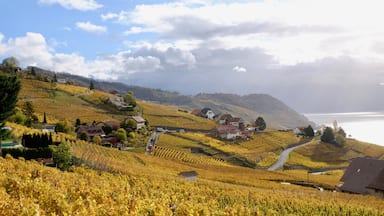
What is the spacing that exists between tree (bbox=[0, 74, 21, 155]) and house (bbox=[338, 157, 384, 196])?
35183 mm

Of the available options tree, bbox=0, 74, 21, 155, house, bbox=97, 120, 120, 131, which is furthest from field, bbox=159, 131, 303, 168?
tree, bbox=0, 74, 21, 155

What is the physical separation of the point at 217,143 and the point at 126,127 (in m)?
22.9

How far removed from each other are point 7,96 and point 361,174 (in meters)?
36.9

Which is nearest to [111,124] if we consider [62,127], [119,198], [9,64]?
[62,127]

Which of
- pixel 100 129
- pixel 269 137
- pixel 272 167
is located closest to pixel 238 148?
pixel 272 167

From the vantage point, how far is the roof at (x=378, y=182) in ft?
124

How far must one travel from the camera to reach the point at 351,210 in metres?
23.6

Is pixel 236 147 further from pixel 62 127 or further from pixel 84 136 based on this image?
pixel 62 127

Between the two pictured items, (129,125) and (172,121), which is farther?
(172,121)

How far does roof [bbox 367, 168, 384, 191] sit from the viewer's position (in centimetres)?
3792

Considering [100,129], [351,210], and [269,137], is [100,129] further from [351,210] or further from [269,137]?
[351,210]

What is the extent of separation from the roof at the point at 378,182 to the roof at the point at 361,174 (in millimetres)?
149

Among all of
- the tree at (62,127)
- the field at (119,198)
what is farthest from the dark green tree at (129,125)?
the field at (119,198)

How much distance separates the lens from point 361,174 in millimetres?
41438
